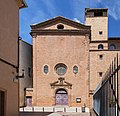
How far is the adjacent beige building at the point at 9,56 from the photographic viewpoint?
39.1ft

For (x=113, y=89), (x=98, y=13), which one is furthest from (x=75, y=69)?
(x=113, y=89)

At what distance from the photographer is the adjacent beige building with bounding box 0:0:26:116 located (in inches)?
469

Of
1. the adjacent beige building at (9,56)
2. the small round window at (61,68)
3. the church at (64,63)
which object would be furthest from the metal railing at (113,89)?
the small round window at (61,68)

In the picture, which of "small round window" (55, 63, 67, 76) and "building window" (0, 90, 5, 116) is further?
"small round window" (55, 63, 67, 76)

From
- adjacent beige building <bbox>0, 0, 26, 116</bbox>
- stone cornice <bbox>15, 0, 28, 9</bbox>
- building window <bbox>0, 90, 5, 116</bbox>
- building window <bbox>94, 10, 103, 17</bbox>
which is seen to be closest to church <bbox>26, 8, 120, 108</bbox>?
building window <bbox>94, 10, 103, 17</bbox>

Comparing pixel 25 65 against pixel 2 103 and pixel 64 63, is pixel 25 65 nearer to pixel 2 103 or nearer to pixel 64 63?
pixel 64 63

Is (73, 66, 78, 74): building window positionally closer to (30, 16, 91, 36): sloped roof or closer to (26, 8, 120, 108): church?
(26, 8, 120, 108): church

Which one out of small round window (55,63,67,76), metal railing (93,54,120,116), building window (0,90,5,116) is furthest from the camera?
small round window (55,63,67,76)

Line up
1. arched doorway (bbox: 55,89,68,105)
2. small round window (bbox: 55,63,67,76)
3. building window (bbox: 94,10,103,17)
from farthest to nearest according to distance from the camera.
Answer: building window (bbox: 94,10,103,17), small round window (bbox: 55,63,67,76), arched doorway (bbox: 55,89,68,105)

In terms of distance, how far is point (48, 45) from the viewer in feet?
143

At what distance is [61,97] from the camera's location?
43.0 metres

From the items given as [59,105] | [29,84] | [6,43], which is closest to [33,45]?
[29,84]

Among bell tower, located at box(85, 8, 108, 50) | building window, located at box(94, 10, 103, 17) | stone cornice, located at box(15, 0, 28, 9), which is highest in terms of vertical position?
building window, located at box(94, 10, 103, 17)

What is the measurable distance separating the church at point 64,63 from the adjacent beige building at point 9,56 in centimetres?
2820
